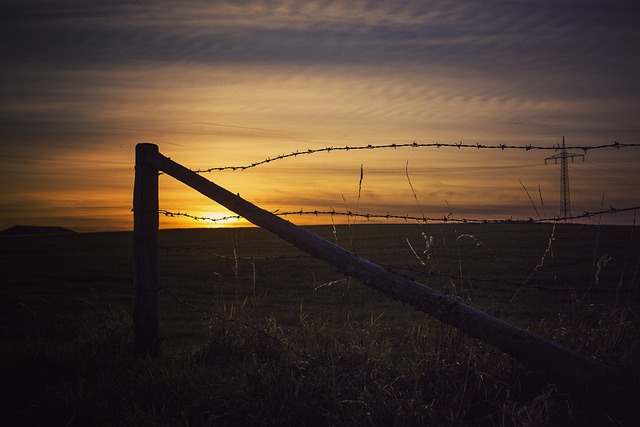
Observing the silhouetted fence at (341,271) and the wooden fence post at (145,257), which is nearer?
the silhouetted fence at (341,271)

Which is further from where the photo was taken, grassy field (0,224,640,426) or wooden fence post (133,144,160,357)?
wooden fence post (133,144,160,357)

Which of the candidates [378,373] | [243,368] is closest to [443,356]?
[378,373]

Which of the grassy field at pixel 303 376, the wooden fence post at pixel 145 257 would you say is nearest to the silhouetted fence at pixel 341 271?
the wooden fence post at pixel 145 257

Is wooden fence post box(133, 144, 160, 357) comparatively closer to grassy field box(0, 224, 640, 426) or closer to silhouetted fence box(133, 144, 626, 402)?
silhouetted fence box(133, 144, 626, 402)

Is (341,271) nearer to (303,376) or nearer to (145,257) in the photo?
(303,376)

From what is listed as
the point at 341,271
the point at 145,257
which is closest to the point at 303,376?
the point at 341,271

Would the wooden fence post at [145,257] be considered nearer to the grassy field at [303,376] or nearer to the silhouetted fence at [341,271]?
the silhouetted fence at [341,271]

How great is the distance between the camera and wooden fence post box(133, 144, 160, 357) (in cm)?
536

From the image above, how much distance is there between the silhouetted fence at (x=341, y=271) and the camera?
3910 mm

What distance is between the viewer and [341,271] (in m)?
4.43

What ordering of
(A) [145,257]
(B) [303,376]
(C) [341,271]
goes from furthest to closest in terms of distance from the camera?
(A) [145,257], (C) [341,271], (B) [303,376]

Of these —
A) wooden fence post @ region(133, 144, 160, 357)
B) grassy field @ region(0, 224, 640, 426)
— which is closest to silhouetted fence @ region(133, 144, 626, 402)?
wooden fence post @ region(133, 144, 160, 357)

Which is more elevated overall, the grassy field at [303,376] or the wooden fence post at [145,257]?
the wooden fence post at [145,257]

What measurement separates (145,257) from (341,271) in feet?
6.93
